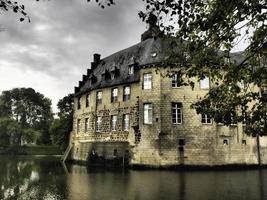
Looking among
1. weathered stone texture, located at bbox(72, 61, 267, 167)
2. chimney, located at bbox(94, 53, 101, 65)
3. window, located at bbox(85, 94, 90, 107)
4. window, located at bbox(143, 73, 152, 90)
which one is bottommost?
weathered stone texture, located at bbox(72, 61, 267, 167)

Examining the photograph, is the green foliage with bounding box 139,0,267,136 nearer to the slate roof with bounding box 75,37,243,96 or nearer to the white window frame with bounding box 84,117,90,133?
the slate roof with bounding box 75,37,243,96

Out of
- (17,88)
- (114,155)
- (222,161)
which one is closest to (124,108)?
(114,155)

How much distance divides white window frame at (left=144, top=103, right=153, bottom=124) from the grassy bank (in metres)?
39.9

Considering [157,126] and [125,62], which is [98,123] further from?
[157,126]

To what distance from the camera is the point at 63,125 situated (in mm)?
50344

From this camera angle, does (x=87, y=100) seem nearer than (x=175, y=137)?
No

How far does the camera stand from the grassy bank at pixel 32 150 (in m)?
62.5

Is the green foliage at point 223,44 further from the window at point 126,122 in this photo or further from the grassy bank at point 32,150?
the grassy bank at point 32,150

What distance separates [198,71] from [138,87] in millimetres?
21008

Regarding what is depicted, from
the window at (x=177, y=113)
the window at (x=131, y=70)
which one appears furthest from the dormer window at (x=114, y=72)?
the window at (x=177, y=113)

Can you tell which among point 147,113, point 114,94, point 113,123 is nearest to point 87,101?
point 114,94

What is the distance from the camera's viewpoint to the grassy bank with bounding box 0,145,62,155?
62.5m

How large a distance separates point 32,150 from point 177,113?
4818 cm

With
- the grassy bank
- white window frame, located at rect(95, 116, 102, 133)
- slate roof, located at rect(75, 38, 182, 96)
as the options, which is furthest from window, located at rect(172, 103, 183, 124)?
the grassy bank
